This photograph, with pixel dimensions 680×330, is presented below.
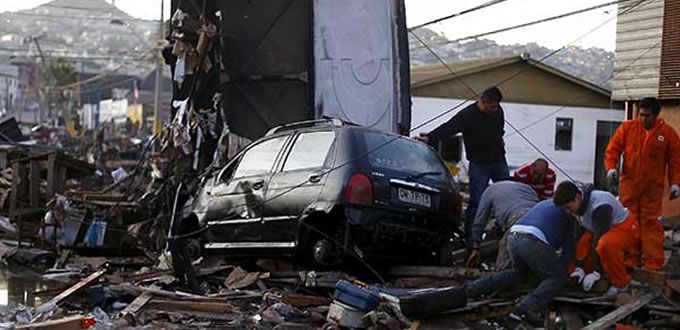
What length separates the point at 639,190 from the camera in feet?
32.9

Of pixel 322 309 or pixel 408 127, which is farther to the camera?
pixel 408 127

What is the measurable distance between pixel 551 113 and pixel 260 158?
829 inches

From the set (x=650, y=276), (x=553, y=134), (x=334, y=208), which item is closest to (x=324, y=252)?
(x=334, y=208)

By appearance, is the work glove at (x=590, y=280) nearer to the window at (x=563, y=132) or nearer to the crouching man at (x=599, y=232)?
the crouching man at (x=599, y=232)

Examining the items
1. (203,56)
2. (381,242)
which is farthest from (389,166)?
(203,56)

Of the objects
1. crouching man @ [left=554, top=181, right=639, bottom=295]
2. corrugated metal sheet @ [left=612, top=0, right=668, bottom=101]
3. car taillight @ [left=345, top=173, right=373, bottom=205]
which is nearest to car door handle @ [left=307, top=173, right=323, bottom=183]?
car taillight @ [left=345, top=173, right=373, bottom=205]

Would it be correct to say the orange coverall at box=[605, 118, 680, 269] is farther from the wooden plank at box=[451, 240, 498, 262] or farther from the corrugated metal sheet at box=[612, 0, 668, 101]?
the corrugated metal sheet at box=[612, 0, 668, 101]

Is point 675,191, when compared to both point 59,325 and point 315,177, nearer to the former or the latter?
point 315,177

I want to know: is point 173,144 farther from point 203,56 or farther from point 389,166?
point 389,166

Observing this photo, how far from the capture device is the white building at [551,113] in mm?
30641

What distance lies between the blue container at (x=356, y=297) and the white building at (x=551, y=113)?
2216cm

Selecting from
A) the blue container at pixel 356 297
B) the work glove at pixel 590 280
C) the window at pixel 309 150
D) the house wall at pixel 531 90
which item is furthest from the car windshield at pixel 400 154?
the house wall at pixel 531 90

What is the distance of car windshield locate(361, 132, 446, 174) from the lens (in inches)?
395

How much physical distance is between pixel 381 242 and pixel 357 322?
1807 mm
